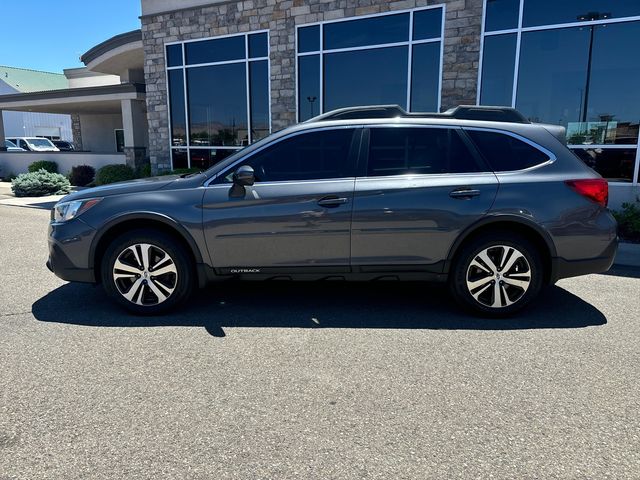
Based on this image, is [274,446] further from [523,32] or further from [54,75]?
[54,75]

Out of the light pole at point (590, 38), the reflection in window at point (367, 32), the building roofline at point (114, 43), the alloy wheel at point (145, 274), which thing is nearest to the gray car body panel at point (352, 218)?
the alloy wheel at point (145, 274)

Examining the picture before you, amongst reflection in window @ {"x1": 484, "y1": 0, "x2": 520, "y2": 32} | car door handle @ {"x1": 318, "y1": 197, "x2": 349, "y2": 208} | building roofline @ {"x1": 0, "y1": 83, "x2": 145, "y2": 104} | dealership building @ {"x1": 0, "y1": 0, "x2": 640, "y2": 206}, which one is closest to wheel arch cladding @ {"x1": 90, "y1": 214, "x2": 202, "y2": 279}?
car door handle @ {"x1": 318, "y1": 197, "x2": 349, "y2": 208}

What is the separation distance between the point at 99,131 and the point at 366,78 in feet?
65.5

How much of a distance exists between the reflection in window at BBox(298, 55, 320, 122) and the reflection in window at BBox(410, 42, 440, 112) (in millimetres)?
2515

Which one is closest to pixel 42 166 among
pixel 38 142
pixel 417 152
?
pixel 38 142

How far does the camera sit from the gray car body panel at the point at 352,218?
412 centimetres

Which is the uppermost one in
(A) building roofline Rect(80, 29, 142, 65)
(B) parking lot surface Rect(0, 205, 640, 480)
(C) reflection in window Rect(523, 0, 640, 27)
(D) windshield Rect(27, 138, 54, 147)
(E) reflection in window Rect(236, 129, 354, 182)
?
(A) building roofline Rect(80, 29, 142, 65)

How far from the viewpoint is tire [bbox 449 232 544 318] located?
420 cm

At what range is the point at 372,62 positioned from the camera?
36.8ft

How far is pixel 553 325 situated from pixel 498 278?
0.64 meters

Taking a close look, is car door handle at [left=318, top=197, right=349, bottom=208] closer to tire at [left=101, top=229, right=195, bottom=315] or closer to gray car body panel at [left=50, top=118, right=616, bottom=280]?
gray car body panel at [left=50, top=118, right=616, bottom=280]

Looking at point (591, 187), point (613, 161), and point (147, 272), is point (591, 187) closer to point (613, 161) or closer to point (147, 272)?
point (147, 272)

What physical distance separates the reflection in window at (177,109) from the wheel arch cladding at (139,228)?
34.9ft

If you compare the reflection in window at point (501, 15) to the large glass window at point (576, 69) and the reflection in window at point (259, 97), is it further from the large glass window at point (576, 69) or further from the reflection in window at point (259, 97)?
the reflection in window at point (259, 97)
